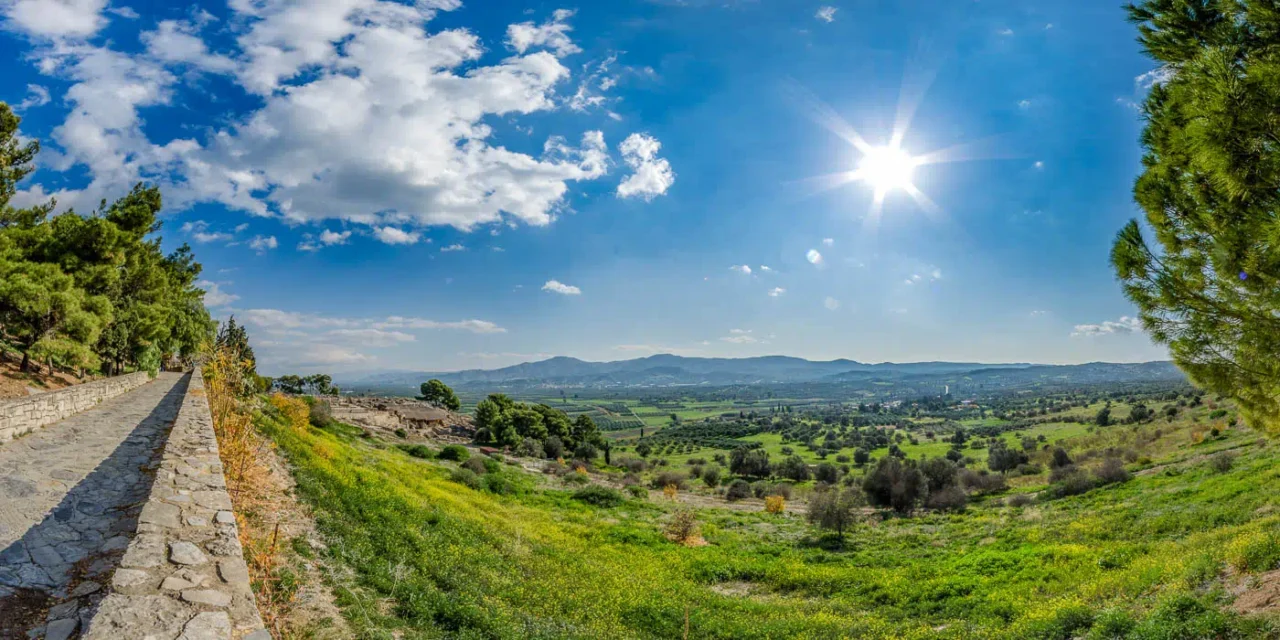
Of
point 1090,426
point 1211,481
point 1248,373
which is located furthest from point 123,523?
point 1090,426

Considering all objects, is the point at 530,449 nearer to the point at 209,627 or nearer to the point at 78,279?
the point at 78,279

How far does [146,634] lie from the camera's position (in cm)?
296

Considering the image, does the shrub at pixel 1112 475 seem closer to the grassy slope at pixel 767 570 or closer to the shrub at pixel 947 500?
the grassy slope at pixel 767 570

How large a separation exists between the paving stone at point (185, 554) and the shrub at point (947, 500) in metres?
36.0

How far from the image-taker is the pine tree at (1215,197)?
5398mm

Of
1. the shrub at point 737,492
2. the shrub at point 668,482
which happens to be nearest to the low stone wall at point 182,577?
the shrub at point 737,492

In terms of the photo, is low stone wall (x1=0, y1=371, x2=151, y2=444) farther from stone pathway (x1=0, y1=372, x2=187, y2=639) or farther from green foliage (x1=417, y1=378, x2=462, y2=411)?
green foliage (x1=417, y1=378, x2=462, y2=411)

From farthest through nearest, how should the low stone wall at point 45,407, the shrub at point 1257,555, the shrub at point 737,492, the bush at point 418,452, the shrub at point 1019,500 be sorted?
1. the shrub at point 737,492
2. the bush at point 418,452
3. the shrub at point 1019,500
4. the low stone wall at point 45,407
5. the shrub at point 1257,555

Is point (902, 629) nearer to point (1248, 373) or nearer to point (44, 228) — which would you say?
point (1248, 373)

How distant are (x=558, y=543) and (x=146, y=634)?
14047mm

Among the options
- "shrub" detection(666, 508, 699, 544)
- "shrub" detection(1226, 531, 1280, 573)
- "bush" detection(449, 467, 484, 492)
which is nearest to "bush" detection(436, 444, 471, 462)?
"bush" detection(449, 467, 484, 492)

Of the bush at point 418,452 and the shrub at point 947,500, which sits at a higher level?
the bush at point 418,452

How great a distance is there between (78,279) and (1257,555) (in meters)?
37.6

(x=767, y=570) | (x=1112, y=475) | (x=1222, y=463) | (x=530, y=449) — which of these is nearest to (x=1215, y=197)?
(x=767, y=570)
